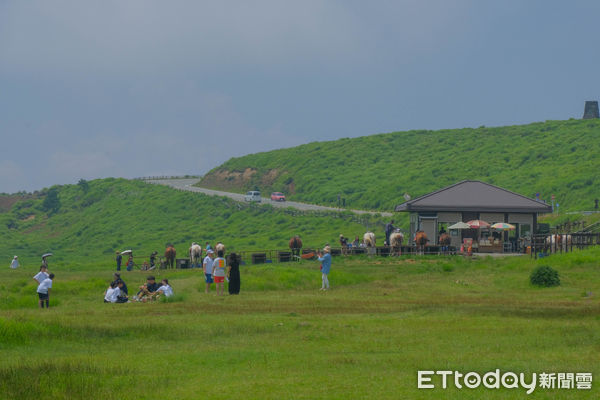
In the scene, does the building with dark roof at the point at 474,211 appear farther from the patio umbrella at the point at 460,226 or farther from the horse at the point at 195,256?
the horse at the point at 195,256

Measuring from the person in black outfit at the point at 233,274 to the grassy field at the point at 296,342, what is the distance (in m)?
0.95

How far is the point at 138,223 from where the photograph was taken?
11075cm

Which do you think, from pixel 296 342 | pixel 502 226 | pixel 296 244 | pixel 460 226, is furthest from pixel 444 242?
pixel 296 342

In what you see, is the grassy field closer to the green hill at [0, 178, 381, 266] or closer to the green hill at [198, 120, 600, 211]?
the green hill at [0, 178, 381, 266]

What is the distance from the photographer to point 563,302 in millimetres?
26016

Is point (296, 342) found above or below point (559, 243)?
below

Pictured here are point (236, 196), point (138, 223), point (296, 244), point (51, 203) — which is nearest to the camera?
point (296, 244)

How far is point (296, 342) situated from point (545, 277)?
1621cm

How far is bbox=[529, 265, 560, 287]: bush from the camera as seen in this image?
31.8 meters

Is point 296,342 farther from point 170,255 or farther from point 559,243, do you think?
point 170,255

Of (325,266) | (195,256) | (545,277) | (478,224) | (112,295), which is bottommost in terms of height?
(112,295)

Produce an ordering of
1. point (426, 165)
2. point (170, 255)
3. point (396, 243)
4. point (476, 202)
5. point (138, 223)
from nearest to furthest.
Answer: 1. point (170, 255)
2. point (396, 243)
3. point (476, 202)
4. point (138, 223)
5. point (426, 165)

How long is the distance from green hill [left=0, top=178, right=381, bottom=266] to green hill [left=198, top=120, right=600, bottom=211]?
506 inches

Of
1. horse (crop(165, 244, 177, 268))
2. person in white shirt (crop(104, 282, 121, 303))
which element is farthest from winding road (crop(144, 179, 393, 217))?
person in white shirt (crop(104, 282, 121, 303))
